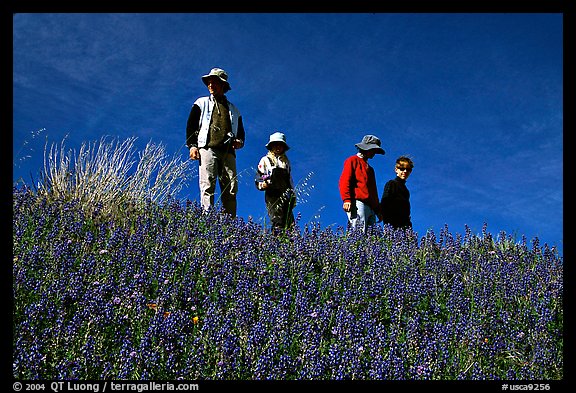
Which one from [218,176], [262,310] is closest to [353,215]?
[218,176]

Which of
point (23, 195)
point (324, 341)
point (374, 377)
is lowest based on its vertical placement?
point (374, 377)

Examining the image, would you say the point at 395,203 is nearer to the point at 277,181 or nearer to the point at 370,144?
the point at 370,144

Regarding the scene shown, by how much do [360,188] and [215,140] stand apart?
213 cm

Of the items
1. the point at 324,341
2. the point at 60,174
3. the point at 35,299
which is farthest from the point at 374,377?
the point at 60,174

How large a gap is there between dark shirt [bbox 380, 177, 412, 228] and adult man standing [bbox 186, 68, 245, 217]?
2207mm

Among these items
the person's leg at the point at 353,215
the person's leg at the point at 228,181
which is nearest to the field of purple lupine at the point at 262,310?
the person's leg at the point at 353,215

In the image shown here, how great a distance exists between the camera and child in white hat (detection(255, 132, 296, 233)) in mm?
7512

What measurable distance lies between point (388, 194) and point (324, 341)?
504 cm

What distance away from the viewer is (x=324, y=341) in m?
2.92

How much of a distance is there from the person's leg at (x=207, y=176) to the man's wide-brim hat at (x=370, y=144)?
6.93 feet

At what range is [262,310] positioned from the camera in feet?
9.96

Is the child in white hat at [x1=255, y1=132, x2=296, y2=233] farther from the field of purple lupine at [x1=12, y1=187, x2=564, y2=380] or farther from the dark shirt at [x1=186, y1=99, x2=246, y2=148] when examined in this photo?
the field of purple lupine at [x1=12, y1=187, x2=564, y2=380]

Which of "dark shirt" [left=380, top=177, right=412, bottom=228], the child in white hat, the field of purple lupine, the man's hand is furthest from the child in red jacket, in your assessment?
the field of purple lupine
